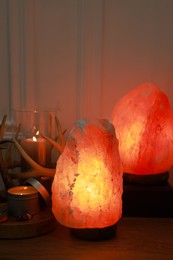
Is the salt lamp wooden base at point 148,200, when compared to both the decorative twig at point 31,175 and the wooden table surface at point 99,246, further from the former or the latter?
the decorative twig at point 31,175

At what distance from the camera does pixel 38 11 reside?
40.9 inches

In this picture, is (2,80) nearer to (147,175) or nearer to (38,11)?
(38,11)

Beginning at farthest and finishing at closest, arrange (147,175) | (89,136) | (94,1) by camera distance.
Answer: (94,1), (147,175), (89,136)

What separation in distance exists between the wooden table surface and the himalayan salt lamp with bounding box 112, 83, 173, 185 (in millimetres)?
156

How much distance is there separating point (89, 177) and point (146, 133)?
210mm

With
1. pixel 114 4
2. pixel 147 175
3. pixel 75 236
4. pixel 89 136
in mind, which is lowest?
pixel 75 236

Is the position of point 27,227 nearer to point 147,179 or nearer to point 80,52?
point 147,179

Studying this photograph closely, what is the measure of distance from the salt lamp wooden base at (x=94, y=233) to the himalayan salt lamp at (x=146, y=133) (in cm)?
18

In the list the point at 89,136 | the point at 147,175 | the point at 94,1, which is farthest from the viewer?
the point at 94,1

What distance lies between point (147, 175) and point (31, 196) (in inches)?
12.1

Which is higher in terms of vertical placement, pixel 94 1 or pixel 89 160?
pixel 94 1

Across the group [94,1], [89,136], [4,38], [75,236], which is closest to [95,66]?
[94,1]

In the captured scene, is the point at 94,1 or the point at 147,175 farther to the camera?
the point at 94,1

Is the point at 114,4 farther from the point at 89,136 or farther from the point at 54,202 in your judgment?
the point at 54,202
